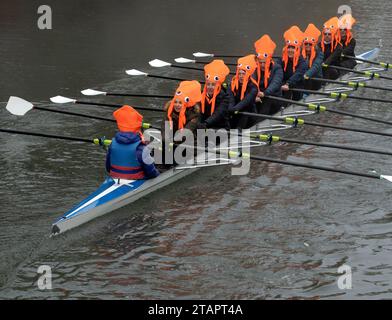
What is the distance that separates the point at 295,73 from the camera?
16422 mm

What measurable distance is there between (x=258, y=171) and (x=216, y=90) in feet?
6.24

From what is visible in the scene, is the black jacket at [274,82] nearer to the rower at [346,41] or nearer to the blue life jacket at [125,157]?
the rower at [346,41]

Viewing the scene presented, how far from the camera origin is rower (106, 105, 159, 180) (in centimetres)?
1103

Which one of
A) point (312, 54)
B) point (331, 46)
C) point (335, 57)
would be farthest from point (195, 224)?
point (331, 46)

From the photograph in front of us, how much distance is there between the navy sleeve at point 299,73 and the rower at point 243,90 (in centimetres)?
238

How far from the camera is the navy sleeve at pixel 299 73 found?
16303mm

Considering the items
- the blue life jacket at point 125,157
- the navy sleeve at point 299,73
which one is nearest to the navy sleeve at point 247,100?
the navy sleeve at point 299,73

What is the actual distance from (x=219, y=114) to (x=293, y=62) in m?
4.05

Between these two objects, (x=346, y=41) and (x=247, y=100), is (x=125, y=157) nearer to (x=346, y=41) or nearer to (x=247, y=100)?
(x=247, y=100)

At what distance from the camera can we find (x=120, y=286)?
946 cm

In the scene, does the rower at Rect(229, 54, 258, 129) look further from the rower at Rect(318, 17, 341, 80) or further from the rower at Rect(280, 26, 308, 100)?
the rower at Rect(318, 17, 341, 80)

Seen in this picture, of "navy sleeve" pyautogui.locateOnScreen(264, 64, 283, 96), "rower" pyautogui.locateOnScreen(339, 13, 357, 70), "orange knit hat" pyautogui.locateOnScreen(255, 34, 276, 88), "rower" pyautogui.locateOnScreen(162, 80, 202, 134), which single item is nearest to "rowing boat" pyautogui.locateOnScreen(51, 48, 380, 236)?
"rower" pyautogui.locateOnScreen(162, 80, 202, 134)
